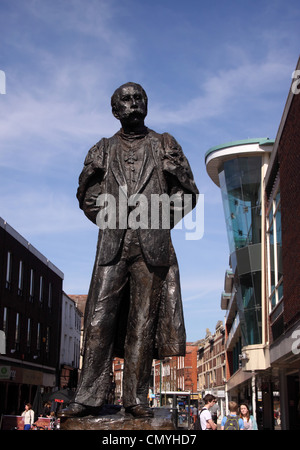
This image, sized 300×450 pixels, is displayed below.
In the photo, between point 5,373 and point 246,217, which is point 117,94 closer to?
point 5,373

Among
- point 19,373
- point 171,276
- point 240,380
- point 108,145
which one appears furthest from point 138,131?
point 240,380

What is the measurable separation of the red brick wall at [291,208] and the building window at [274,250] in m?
3.29

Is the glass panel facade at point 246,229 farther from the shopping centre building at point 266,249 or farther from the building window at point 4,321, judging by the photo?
the building window at point 4,321

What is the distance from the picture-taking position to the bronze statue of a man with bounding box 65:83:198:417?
4.29 metres

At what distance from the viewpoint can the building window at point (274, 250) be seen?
1168 inches

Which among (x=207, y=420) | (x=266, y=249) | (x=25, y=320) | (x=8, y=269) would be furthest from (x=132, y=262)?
(x=25, y=320)

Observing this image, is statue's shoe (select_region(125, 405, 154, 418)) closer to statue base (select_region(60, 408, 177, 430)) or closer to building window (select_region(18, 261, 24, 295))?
statue base (select_region(60, 408, 177, 430))

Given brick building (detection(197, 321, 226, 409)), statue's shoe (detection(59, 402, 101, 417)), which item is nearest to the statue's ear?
statue's shoe (detection(59, 402, 101, 417))

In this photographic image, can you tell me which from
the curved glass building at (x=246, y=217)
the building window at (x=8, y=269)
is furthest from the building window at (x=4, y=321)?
the curved glass building at (x=246, y=217)

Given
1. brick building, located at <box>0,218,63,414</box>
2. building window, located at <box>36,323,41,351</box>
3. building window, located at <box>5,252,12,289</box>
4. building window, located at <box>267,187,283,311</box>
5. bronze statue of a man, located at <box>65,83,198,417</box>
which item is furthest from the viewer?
building window, located at <box>36,323,41,351</box>

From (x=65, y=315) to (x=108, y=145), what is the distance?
45.7 metres

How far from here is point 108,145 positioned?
15.7 feet

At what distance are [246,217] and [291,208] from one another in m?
13.2

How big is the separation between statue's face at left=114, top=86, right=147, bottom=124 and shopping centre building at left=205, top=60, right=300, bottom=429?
1894cm
